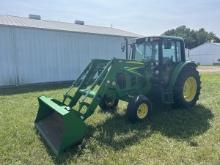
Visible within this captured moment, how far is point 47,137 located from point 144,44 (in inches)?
147

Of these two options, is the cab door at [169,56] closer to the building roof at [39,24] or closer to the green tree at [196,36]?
the building roof at [39,24]

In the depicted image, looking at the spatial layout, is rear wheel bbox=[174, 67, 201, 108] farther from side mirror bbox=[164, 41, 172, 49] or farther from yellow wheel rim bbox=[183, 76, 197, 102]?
side mirror bbox=[164, 41, 172, 49]

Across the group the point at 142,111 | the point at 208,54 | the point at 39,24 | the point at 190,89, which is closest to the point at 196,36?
the point at 208,54

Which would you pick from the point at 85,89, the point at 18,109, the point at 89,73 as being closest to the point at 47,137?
the point at 85,89

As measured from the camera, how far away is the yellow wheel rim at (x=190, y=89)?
7815 mm

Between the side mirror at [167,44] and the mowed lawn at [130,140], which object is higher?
the side mirror at [167,44]

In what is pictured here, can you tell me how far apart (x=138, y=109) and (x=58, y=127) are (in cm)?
187

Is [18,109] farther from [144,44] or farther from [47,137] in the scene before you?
[144,44]

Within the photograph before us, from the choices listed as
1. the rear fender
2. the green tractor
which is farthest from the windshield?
the rear fender

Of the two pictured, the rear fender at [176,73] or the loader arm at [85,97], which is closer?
the loader arm at [85,97]

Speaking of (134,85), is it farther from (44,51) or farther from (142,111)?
(44,51)

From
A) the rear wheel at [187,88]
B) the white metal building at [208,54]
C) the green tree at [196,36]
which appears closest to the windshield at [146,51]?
the rear wheel at [187,88]

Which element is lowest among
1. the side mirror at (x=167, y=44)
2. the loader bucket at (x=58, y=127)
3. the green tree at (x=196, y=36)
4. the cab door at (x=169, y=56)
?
the loader bucket at (x=58, y=127)

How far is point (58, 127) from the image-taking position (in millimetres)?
5516
